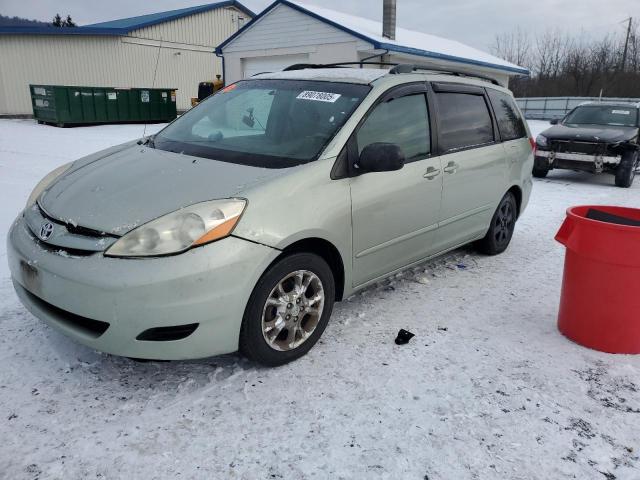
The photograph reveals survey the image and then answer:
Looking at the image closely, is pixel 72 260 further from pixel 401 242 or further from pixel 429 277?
pixel 429 277

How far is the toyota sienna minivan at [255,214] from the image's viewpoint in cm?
242

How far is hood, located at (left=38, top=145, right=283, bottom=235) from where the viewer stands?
2.58 meters

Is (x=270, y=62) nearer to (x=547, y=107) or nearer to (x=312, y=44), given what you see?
(x=312, y=44)

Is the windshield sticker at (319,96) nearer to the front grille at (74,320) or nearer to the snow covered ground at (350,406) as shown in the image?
the snow covered ground at (350,406)

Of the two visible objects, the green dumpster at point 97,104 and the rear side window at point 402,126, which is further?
the green dumpster at point 97,104

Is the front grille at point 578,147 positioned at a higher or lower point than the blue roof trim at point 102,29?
lower

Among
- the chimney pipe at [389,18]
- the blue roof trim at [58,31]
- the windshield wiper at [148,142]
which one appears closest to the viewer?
the windshield wiper at [148,142]

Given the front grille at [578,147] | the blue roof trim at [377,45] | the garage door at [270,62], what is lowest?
the front grille at [578,147]

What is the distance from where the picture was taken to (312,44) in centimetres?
1698

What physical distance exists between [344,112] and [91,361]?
7.10 ft

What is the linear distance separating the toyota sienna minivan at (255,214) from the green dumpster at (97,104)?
52.7 ft

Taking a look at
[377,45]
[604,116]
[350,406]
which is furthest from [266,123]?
[377,45]

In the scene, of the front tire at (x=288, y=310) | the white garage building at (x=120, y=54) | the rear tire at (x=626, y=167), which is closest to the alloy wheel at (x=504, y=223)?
the front tire at (x=288, y=310)

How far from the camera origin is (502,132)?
4848mm
